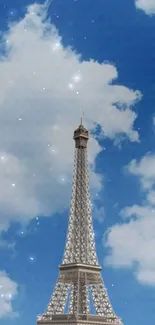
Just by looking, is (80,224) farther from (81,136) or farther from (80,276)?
(81,136)

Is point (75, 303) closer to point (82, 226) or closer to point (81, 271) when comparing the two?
point (81, 271)

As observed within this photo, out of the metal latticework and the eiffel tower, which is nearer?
the eiffel tower

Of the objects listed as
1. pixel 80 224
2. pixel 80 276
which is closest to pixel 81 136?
pixel 80 224

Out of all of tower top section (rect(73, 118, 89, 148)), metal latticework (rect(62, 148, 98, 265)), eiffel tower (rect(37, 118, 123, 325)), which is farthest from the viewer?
tower top section (rect(73, 118, 89, 148))

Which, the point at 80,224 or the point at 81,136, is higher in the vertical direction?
the point at 81,136

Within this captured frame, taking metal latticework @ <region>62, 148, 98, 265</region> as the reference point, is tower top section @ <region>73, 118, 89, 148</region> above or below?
above

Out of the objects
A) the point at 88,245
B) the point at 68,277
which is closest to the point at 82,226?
the point at 88,245
